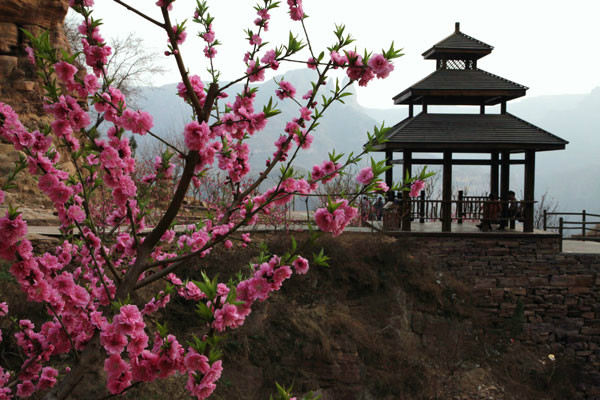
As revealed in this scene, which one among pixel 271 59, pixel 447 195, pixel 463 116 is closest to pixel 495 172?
pixel 463 116

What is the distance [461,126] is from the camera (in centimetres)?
1335

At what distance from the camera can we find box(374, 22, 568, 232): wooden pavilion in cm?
1266

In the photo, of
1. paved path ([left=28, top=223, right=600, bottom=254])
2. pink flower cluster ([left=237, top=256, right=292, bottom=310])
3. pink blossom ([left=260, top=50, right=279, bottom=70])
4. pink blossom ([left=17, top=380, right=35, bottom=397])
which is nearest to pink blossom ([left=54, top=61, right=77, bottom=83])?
pink blossom ([left=260, top=50, right=279, bottom=70])

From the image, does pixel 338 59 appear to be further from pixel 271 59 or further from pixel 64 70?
pixel 64 70

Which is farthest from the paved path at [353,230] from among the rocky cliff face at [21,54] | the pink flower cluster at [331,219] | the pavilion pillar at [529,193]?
the pink flower cluster at [331,219]

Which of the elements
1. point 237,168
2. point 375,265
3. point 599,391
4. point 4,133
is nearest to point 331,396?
point 375,265

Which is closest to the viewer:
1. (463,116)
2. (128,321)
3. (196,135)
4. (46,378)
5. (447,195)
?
(128,321)

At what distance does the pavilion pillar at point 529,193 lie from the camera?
504 inches

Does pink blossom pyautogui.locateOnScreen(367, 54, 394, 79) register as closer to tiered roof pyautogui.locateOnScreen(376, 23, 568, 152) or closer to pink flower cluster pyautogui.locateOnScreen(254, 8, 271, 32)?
pink flower cluster pyautogui.locateOnScreen(254, 8, 271, 32)

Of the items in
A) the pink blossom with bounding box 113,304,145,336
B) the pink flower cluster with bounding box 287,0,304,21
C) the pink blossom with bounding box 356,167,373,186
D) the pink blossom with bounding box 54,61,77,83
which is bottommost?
the pink blossom with bounding box 113,304,145,336

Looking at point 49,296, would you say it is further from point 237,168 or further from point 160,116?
point 160,116

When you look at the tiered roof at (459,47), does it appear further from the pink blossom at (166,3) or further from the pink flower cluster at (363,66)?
the pink blossom at (166,3)

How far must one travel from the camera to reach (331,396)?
8.02 meters

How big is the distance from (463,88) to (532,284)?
5.77m
